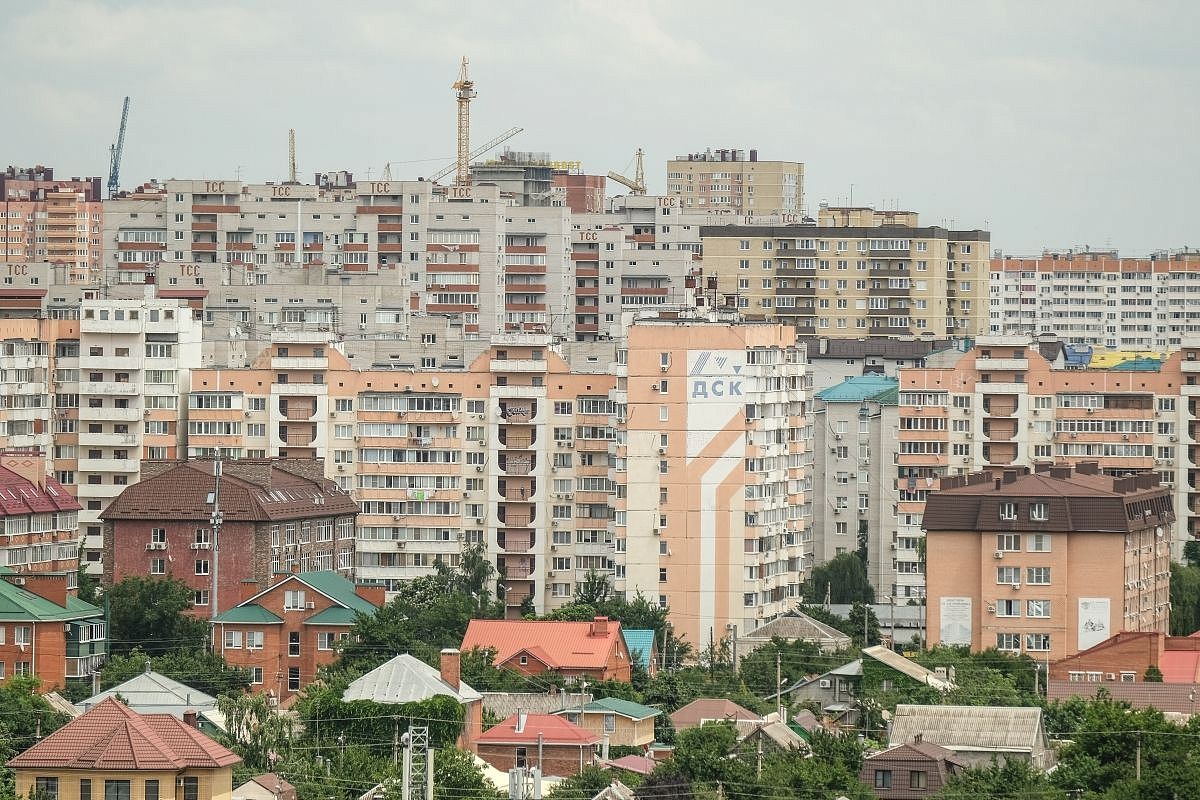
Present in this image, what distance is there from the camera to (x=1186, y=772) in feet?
198

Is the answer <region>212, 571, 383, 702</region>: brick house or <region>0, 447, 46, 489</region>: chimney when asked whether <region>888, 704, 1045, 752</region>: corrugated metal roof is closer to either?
<region>212, 571, 383, 702</region>: brick house

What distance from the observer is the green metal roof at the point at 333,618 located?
88125 mm

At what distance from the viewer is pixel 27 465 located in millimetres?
100125

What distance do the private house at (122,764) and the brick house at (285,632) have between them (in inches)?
992

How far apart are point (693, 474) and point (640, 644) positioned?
11.7 meters

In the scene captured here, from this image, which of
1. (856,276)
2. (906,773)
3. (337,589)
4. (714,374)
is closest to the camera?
(906,773)

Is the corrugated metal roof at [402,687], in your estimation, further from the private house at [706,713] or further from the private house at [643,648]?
the private house at [643,648]

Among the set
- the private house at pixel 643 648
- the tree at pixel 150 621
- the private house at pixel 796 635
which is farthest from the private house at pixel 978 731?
the tree at pixel 150 621

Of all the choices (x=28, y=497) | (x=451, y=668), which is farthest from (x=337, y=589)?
(x=451, y=668)

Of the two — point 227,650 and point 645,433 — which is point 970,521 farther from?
point 227,650

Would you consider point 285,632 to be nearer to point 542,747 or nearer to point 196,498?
point 196,498

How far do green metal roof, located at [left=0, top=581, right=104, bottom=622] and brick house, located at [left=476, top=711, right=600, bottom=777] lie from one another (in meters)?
18.3

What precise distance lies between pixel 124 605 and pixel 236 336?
32.4 meters

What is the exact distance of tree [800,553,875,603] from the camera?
108750mm
